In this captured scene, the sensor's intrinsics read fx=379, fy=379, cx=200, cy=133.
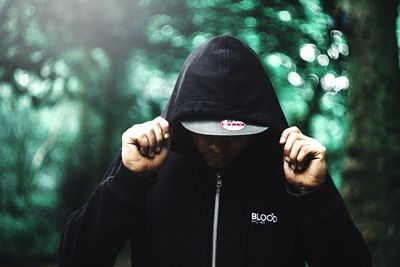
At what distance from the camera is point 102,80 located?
2764mm

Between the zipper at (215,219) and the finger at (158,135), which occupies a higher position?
the finger at (158,135)

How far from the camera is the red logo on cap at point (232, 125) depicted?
1.15 metres

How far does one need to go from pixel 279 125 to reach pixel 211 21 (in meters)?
1.70

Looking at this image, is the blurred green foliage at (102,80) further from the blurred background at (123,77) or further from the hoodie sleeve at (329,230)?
the hoodie sleeve at (329,230)

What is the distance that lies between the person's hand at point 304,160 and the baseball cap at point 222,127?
109 mm

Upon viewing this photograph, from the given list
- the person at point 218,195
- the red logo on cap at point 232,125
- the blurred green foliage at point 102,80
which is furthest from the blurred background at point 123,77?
the red logo on cap at point 232,125

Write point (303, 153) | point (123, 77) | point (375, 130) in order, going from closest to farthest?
point (303, 153)
point (375, 130)
point (123, 77)

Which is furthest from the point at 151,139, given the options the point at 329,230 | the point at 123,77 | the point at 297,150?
the point at 123,77

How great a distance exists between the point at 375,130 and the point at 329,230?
159 cm

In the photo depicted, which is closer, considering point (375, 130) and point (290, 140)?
point (290, 140)

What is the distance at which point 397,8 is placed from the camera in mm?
2586

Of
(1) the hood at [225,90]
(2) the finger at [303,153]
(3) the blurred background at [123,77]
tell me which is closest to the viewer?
(2) the finger at [303,153]

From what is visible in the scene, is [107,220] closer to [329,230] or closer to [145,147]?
[145,147]

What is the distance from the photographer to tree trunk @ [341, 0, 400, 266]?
2.42 meters
